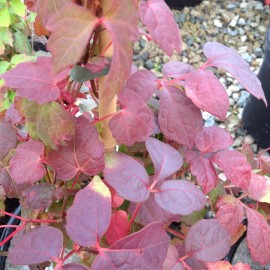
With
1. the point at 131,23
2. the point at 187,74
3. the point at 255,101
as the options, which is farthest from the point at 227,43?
the point at 131,23

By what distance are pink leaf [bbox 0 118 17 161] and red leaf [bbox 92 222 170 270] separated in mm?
303

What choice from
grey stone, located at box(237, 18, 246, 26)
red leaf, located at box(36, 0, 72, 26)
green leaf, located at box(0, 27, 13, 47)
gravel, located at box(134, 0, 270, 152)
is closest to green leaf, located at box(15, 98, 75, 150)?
red leaf, located at box(36, 0, 72, 26)

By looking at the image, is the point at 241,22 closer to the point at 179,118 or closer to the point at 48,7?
the point at 179,118

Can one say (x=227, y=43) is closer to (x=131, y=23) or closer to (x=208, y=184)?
(x=208, y=184)

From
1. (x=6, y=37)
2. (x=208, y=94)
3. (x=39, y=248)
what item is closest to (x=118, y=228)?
(x=39, y=248)

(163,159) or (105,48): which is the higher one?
(105,48)

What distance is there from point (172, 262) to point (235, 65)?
369 mm

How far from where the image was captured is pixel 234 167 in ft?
2.72

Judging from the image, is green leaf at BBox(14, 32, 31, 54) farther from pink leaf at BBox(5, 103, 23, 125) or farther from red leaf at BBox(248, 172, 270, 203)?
red leaf at BBox(248, 172, 270, 203)

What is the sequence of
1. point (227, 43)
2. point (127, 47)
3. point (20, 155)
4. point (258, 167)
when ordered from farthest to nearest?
point (227, 43) → point (258, 167) → point (20, 155) → point (127, 47)

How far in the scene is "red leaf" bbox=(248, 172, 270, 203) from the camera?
0.91 m

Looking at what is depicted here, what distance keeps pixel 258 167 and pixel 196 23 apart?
149 centimetres

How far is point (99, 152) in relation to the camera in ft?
2.26

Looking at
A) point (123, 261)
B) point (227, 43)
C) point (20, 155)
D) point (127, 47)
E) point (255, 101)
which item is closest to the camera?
point (127, 47)
